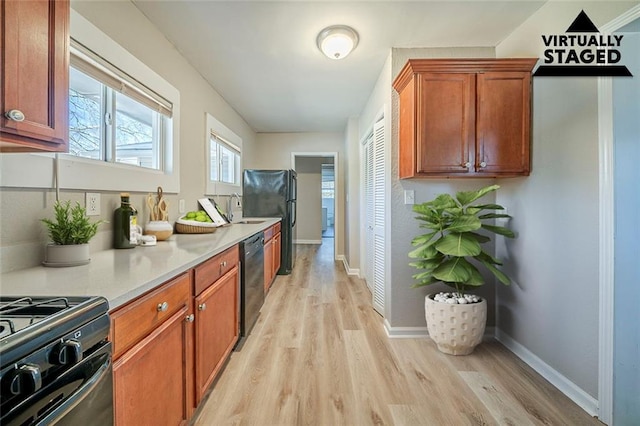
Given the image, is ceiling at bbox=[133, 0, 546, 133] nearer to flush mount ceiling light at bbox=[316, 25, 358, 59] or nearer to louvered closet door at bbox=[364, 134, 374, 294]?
flush mount ceiling light at bbox=[316, 25, 358, 59]

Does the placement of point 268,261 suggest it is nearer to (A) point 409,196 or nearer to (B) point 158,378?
(A) point 409,196

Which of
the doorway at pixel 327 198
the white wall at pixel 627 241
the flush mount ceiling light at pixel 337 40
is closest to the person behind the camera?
the white wall at pixel 627 241

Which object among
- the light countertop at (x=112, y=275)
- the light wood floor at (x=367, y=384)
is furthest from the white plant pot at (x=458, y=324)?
the light countertop at (x=112, y=275)

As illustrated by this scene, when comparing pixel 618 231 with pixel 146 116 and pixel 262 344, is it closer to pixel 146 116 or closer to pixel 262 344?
pixel 262 344

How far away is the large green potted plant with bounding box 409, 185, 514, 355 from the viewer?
6.72 ft

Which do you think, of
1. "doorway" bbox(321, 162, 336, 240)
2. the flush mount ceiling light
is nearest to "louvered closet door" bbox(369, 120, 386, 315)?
the flush mount ceiling light

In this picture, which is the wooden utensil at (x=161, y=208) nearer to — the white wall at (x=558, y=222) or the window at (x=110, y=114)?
the window at (x=110, y=114)

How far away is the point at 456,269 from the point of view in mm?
2080

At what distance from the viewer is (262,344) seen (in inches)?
92.8

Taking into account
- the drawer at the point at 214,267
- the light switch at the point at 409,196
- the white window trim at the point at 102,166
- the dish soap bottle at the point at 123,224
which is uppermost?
the white window trim at the point at 102,166

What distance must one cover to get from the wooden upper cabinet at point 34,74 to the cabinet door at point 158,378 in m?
0.77

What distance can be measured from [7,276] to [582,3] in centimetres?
306

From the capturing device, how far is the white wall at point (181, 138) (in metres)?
1.21

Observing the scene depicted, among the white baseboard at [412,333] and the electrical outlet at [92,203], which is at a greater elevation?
the electrical outlet at [92,203]
